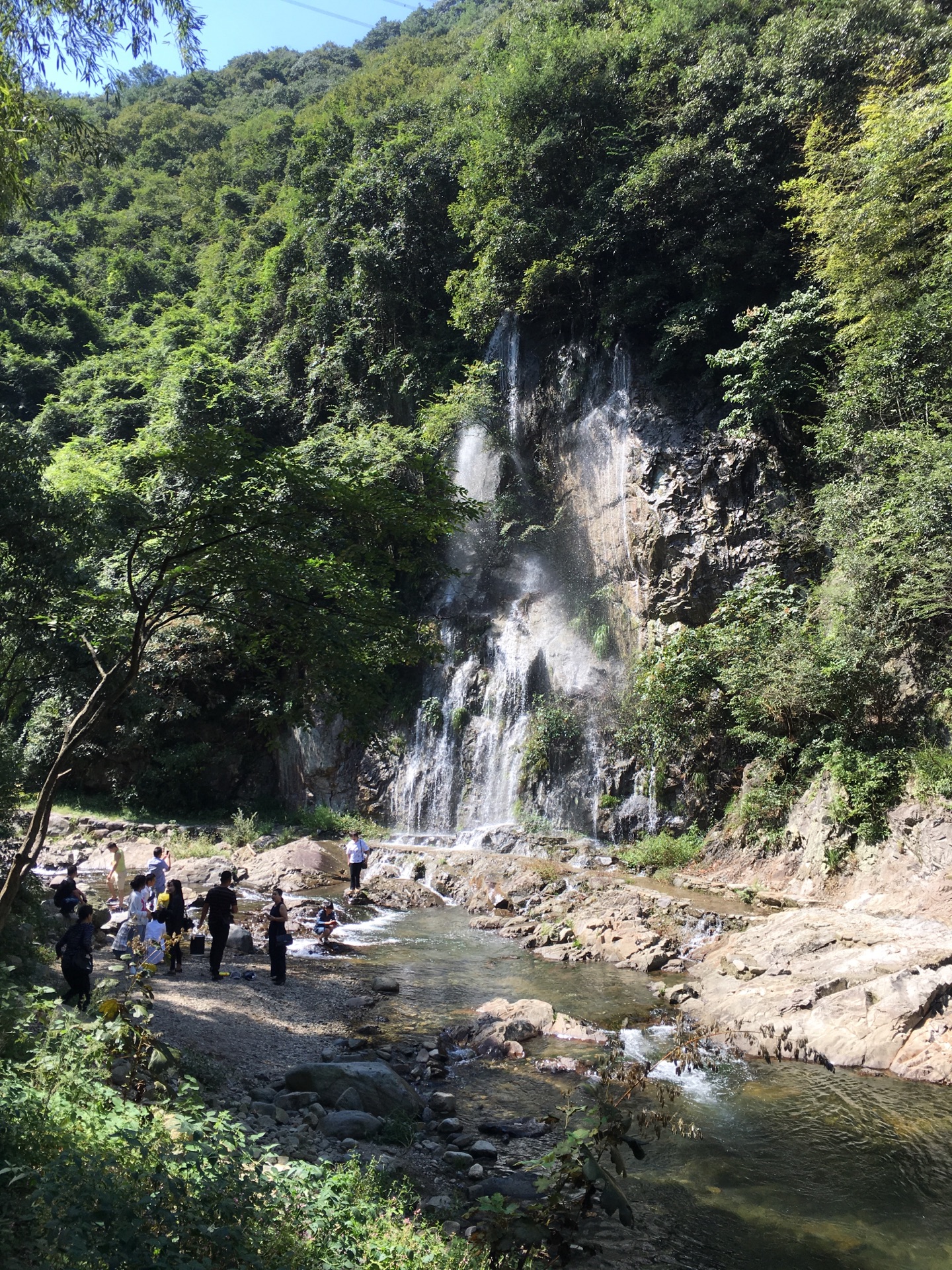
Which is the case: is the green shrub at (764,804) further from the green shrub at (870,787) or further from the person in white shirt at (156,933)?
the person in white shirt at (156,933)

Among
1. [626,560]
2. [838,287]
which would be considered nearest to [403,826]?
[626,560]

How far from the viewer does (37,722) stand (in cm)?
2406

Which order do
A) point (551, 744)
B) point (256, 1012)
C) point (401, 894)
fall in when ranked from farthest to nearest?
Answer: point (551, 744) < point (401, 894) < point (256, 1012)

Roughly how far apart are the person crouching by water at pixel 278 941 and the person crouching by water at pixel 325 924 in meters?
2.06

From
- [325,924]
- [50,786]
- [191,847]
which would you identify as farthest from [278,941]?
[191,847]

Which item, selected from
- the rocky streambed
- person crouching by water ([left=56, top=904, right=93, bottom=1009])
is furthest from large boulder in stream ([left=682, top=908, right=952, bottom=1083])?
person crouching by water ([left=56, top=904, right=93, bottom=1009])

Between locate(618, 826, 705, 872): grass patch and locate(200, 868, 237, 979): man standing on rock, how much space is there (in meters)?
8.85

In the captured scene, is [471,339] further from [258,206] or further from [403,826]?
[258,206]

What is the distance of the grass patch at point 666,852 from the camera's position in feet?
53.1

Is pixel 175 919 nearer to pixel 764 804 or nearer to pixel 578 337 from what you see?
pixel 764 804

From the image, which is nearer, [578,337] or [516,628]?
[516,628]

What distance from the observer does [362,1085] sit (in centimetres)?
686

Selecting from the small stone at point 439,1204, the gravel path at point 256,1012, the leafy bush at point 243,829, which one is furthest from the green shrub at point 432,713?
the small stone at point 439,1204

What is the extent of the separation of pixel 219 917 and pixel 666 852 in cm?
944
